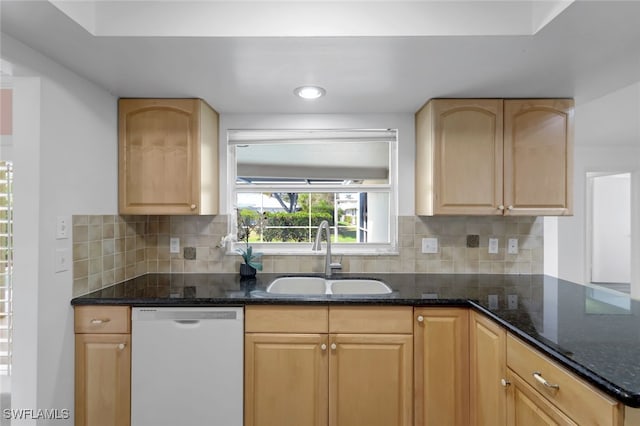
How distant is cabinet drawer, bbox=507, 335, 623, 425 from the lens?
915mm

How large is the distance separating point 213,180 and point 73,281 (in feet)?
3.27

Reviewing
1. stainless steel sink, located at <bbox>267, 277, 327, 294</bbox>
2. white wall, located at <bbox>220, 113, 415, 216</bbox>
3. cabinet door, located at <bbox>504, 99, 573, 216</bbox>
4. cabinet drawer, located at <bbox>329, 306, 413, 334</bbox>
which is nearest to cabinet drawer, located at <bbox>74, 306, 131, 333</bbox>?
stainless steel sink, located at <bbox>267, 277, 327, 294</bbox>

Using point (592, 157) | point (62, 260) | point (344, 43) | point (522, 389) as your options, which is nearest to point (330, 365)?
point (522, 389)

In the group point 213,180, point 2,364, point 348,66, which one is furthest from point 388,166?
point 2,364

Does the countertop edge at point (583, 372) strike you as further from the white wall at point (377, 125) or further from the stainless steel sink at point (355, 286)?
the white wall at point (377, 125)

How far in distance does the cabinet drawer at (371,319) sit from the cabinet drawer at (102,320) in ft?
3.52

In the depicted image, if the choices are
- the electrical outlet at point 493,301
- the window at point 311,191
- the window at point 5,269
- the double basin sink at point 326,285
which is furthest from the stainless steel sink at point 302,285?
the window at point 5,269

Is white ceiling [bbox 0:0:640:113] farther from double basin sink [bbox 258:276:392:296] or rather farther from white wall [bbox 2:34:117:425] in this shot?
double basin sink [bbox 258:276:392:296]

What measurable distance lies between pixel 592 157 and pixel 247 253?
433cm

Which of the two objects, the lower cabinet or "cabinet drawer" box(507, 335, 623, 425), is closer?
"cabinet drawer" box(507, 335, 623, 425)

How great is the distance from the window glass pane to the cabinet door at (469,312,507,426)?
1.07 m

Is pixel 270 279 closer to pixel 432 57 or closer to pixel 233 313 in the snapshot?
pixel 233 313

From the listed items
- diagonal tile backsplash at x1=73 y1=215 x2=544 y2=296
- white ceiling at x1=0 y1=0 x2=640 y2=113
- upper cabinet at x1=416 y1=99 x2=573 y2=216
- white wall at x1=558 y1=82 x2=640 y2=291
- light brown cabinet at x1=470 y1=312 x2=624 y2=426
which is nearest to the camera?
light brown cabinet at x1=470 y1=312 x2=624 y2=426

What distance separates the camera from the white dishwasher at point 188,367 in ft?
5.87
